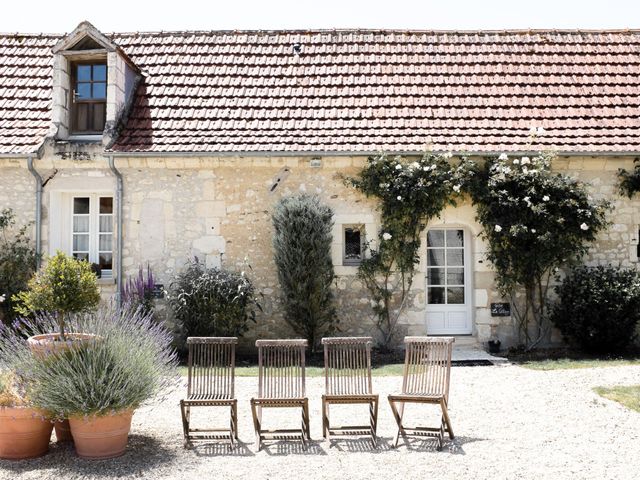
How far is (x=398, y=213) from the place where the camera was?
10.4 meters

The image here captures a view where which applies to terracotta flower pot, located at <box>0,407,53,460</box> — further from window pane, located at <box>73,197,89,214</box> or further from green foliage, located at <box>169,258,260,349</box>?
window pane, located at <box>73,197,89,214</box>

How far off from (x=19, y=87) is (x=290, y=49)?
4.81 meters

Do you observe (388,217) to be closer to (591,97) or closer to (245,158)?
(245,158)

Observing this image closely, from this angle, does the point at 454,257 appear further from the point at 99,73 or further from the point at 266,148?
the point at 99,73

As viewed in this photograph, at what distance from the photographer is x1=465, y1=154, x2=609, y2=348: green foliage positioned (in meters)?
10.1

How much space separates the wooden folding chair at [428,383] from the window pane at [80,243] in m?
6.55

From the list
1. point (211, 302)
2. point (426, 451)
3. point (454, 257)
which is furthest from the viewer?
point (454, 257)

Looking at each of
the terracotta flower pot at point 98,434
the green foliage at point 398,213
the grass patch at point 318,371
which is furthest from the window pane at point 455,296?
the terracotta flower pot at point 98,434

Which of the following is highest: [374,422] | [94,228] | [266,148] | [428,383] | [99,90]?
[99,90]

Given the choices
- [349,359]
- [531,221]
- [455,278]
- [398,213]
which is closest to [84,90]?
[398,213]

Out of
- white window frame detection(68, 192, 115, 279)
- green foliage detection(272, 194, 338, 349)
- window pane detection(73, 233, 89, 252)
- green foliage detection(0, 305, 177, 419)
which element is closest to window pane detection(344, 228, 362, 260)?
green foliage detection(272, 194, 338, 349)

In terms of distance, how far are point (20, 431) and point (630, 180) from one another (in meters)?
9.07

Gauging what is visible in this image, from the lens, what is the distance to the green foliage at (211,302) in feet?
32.3

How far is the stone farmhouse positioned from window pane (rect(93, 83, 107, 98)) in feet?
0.12
